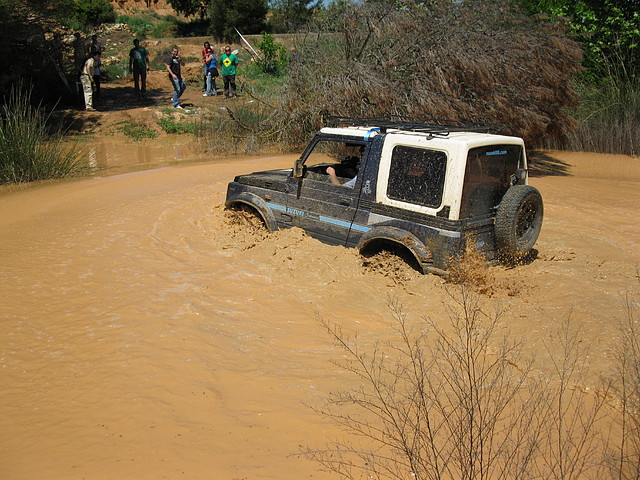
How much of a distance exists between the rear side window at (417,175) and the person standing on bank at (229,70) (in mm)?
15816

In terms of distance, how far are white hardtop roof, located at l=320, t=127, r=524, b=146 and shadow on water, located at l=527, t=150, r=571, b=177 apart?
26.4 ft

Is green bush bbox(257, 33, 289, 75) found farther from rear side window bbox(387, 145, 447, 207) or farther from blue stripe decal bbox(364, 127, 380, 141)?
rear side window bbox(387, 145, 447, 207)

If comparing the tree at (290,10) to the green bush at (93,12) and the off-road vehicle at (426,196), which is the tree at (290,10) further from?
the off-road vehicle at (426,196)

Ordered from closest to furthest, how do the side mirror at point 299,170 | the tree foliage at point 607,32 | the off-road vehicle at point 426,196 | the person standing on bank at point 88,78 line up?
the off-road vehicle at point 426,196 → the side mirror at point 299,170 → the tree foliage at point 607,32 → the person standing on bank at point 88,78

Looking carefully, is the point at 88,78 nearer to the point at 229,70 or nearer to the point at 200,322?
the point at 229,70

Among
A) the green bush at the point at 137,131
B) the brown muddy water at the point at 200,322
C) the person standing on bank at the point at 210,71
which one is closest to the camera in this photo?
the brown muddy water at the point at 200,322

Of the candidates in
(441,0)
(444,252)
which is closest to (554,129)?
(441,0)

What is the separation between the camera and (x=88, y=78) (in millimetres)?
18844

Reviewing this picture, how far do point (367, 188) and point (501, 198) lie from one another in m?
1.45

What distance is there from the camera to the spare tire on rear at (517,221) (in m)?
6.02

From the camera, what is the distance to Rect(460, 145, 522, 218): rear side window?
590cm

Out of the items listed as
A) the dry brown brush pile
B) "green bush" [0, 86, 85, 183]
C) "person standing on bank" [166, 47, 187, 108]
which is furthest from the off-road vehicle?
"person standing on bank" [166, 47, 187, 108]

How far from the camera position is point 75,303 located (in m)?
6.16

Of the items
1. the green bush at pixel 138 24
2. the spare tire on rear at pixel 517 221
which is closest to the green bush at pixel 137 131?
the spare tire on rear at pixel 517 221
